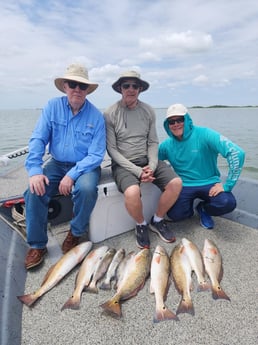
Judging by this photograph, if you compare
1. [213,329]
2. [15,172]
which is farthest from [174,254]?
[15,172]

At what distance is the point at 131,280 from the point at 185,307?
1.64 ft

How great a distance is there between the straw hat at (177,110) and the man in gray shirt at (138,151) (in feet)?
0.71

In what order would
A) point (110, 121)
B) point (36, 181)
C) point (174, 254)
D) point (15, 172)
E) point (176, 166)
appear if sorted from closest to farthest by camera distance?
point (36, 181) → point (174, 254) → point (110, 121) → point (176, 166) → point (15, 172)

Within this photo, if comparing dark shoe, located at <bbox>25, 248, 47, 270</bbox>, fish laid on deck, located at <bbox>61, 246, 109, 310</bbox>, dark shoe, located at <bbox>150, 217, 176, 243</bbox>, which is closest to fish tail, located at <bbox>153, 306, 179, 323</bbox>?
fish laid on deck, located at <bbox>61, 246, 109, 310</bbox>

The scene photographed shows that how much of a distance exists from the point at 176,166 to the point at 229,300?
1711 millimetres

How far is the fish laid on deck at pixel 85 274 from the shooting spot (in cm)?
214

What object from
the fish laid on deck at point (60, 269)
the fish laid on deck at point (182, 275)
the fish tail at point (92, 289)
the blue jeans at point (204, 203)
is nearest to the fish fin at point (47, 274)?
the fish laid on deck at point (60, 269)

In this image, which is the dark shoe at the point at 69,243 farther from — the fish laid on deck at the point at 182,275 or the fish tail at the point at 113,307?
the fish laid on deck at the point at 182,275

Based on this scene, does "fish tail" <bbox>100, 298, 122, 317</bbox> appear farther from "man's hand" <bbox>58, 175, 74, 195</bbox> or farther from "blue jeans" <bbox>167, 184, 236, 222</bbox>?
"blue jeans" <bbox>167, 184, 236, 222</bbox>

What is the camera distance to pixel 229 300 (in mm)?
2188

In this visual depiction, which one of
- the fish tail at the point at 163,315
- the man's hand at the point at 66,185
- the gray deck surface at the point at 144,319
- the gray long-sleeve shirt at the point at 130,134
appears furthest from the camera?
the gray long-sleeve shirt at the point at 130,134

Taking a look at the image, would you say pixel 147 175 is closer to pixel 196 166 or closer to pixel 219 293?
pixel 196 166

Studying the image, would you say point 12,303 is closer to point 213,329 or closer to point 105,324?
point 105,324

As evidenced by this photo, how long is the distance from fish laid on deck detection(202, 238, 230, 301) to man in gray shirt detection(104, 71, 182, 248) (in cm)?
42
